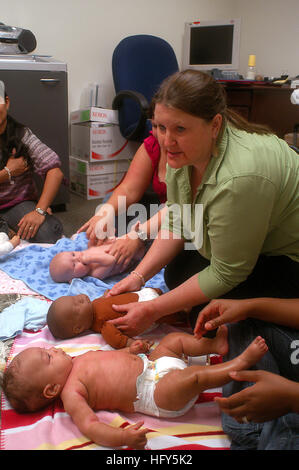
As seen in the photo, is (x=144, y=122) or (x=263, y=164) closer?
(x=263, y=164)

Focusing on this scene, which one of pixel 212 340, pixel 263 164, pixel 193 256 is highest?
pixel 263 164

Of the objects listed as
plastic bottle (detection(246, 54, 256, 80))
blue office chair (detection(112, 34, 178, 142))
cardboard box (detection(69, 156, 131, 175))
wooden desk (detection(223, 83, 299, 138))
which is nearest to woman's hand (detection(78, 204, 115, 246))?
blue office chair (detection(112, 34, 178, 142))

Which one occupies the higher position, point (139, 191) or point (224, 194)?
point (224, 194)

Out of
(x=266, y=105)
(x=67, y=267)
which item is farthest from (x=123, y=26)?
(x=67, y=267)

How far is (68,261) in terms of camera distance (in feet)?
5.74

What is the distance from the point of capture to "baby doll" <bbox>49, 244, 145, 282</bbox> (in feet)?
5.73

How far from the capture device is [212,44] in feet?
12.3

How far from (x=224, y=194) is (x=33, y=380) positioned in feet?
2.32

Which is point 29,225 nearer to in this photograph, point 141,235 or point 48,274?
point 48,274

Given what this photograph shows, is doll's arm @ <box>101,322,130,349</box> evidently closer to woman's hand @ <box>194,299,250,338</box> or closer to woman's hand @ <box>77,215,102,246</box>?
woman's hand @ <box>194,299,250,338</box>

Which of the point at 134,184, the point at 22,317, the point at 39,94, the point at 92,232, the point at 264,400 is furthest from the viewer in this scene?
the point at 39,94
